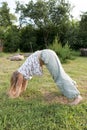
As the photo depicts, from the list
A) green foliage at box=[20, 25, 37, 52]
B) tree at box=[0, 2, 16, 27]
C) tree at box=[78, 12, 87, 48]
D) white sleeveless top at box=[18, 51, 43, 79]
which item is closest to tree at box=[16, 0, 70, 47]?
green foliage at box=[20, 25, 37, 52]

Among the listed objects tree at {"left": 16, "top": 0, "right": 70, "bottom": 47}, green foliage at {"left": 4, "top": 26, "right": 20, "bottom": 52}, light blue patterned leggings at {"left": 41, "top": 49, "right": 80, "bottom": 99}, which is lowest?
green foliage at {"left": 4, "top": 26, "right": 20, "bottom": 52}

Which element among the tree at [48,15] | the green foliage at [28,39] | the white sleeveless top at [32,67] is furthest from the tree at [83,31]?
the white sleeveless top at [32,67]

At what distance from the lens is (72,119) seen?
8.81ft

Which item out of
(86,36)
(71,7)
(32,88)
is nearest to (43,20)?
(71,7)

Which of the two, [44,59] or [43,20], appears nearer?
[44,59]

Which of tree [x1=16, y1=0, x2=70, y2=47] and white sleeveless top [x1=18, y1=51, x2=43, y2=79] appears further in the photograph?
tree [x1=16, y1=0, x2=70, y2=47]

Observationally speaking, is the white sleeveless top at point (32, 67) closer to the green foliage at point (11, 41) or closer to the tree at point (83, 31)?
the tree at point (83, 31)

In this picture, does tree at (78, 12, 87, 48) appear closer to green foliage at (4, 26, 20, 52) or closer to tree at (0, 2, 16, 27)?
green foliage at (4, 26, 20, 52)

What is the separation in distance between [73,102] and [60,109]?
0.30 meters

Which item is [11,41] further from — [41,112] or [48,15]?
[41,112]

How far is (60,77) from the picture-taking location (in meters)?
3.22

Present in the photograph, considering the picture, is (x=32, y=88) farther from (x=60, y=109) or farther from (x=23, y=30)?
(x=23, y=30)

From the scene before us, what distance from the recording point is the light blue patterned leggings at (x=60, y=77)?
315 centimetres

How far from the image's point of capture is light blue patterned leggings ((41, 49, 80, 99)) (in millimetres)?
3146
